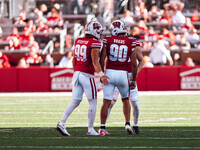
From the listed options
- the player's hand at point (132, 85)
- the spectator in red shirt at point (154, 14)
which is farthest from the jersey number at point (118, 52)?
the spectator in red shirt at point (154, 14)

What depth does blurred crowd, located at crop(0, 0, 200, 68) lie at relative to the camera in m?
24.4

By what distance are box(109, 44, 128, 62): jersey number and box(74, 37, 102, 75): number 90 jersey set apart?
0.21 metres

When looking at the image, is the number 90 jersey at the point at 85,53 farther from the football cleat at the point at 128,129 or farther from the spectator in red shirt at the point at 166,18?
the spectator in red shirt at the point at 166,18

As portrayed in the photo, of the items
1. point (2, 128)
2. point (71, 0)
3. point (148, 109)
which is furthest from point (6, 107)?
point (71, 0)

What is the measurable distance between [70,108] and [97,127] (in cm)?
166

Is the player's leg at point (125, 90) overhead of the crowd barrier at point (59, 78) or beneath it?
overhead

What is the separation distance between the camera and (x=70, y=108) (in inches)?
358

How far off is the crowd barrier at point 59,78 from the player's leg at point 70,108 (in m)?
13.6

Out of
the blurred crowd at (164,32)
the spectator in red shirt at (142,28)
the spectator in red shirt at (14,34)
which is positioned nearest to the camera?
the blurred crowd at (164,32)

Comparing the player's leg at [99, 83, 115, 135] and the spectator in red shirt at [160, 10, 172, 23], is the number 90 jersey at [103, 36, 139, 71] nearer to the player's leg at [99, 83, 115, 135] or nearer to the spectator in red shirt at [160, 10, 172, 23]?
the player's leg at [99, 83, 115, 135]

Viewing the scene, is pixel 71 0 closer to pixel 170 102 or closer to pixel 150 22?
pixel 150 22

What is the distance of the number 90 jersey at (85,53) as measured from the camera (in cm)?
905

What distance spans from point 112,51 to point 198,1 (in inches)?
917

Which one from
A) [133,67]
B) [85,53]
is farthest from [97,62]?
[133,67]
